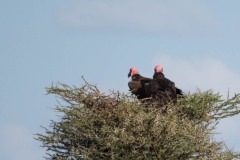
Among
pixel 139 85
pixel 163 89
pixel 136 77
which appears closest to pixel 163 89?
pixel 163 89

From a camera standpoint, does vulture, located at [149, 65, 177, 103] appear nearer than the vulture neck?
Yes

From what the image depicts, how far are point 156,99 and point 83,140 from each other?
2462 millimetres

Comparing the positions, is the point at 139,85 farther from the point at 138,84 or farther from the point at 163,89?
the point at 163,89

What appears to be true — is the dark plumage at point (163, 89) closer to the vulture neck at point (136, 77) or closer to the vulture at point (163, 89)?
the vulture at point (163, 89)

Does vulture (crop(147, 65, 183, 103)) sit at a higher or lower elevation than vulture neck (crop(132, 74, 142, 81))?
lower

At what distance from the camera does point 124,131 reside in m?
28.0

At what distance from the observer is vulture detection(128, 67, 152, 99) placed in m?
31.0

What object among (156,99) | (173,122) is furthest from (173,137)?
(156,99)

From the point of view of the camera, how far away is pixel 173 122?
92.3ft

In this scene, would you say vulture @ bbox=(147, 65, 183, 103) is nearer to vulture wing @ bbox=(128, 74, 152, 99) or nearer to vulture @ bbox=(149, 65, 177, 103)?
vulture @ bbox=(149, 65, 177, 103)

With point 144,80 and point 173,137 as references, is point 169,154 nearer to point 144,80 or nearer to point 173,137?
point 173,137

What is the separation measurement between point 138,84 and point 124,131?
149 inches

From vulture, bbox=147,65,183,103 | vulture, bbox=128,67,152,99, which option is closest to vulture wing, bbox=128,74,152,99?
vulture, bbox=128,67,152,99

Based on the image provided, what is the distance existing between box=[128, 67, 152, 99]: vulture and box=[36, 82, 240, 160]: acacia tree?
1013 millimetres
